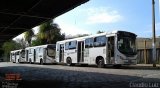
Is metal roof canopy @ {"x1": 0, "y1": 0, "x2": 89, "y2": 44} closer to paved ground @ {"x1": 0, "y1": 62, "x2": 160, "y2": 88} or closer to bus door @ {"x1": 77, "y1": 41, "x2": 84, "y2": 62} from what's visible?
paved ground @ {"x1": 0, "y1": 62, "x2": 160, "y2": 88}

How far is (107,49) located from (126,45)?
1733mm

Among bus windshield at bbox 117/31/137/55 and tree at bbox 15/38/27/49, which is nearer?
bus windshield at bbox 117/31/137/55

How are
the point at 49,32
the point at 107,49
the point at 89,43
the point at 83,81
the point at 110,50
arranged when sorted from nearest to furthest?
the point at 83,81
the point at 110,50
the point at 107,49
the point at 89,43
the point at 49,32

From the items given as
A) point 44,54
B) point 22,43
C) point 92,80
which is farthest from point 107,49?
point 22,43

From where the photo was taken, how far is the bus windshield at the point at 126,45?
1057 inches

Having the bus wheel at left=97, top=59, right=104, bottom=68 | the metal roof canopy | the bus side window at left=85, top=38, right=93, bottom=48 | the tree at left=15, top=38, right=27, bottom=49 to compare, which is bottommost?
the bus wheel at left=97, top=59, right=104, bottom=68

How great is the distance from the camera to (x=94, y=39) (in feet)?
99.7

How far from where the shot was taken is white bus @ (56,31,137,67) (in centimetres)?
2675

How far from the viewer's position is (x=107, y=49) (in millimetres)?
27875

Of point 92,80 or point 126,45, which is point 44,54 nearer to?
point 126,45

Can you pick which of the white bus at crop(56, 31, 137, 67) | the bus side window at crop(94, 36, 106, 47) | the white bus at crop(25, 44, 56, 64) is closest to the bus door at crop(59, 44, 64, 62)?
the white bus at crop(56, 31, 137, 67)

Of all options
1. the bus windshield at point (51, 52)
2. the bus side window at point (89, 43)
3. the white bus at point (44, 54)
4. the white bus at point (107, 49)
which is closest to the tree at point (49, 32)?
the white bus at point (44, 54)

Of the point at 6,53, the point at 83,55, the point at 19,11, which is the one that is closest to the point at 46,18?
the point at 19,11

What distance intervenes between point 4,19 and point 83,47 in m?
16.3
